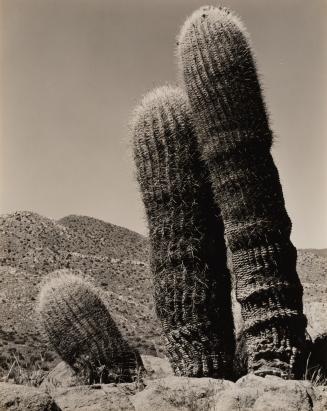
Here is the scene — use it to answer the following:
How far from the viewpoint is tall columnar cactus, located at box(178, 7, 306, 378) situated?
6559mm

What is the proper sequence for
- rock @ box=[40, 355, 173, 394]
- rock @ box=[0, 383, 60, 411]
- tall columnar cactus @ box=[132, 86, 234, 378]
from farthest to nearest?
rock @ box=[40, 355, 173, 394] < tall columnar cactus @ box=[132, 86, 234, 378] < rock @ box=[0, 383, 60, 411]

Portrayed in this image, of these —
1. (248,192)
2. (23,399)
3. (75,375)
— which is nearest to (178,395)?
(23,399)

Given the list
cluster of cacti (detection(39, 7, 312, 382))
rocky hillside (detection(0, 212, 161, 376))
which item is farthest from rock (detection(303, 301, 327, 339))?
rocky hillside (detection(0, 212, 161, 376))

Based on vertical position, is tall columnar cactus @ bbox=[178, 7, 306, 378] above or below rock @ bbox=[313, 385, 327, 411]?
above

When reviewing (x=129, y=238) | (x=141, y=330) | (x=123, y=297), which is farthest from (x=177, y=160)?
(x=129, y=238)

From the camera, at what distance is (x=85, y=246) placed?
46.9 metres

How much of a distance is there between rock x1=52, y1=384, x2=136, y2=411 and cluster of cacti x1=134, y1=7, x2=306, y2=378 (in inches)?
62.3

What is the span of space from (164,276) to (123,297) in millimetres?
26234

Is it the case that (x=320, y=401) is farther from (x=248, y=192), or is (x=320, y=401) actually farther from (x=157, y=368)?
(x=157, y=368)

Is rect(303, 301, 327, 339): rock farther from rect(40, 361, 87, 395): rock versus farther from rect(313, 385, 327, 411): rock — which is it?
rect(313, 385, 327, 411): rock

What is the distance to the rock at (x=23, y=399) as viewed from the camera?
4551mm

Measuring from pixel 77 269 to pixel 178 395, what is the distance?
108 feet

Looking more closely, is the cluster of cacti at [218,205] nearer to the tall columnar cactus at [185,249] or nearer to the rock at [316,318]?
the tall columnar cactus at [185,249]

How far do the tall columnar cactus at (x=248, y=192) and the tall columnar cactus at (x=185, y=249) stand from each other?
29 cm
